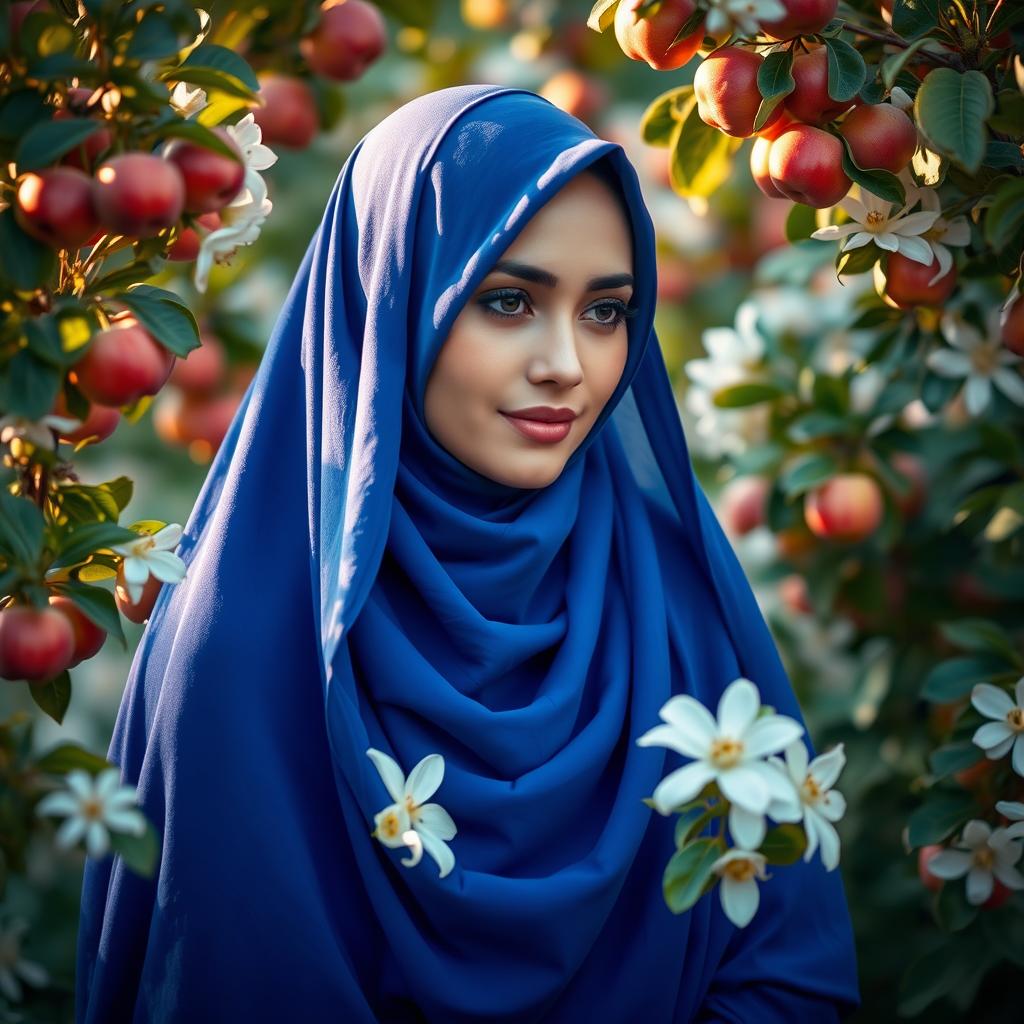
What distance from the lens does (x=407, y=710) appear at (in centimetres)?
128

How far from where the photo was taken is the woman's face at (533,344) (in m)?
1.26

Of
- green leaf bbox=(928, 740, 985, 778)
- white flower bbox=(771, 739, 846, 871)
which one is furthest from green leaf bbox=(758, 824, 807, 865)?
green leaf bbox=(928, 740, 985, 778)

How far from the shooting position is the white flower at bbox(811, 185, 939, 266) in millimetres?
1262

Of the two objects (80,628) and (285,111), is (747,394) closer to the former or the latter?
(285,111)

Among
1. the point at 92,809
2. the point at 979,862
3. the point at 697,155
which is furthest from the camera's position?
the point at 697,155

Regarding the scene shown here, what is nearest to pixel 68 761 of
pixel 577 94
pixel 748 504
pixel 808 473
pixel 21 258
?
pixel 21 258

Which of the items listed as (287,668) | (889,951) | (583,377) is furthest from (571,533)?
(889,951)

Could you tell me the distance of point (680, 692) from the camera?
1.43 metres

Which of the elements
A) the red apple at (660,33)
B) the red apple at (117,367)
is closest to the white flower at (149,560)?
the red apple at (117,367)

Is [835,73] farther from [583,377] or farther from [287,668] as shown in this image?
[287,668]

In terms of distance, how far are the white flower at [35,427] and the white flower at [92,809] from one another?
0.28 metres

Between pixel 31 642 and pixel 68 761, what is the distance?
11cm

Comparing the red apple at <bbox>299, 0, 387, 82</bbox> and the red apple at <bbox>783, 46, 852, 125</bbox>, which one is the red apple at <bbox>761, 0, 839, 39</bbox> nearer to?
the red apple at <bbox>783, 46, 852, 125</bbox>

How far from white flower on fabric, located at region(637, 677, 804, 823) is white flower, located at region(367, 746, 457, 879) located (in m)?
0.22
